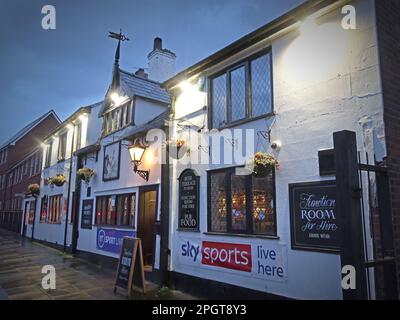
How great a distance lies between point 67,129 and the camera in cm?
1667

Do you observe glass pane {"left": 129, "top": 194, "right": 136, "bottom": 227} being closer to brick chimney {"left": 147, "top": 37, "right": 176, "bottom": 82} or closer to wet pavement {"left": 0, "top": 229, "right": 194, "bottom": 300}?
wet pavement {"left": 0, "top": 229, "right": 194, "bottom": 300}

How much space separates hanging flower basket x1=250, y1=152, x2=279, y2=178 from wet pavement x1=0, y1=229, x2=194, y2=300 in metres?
3.39

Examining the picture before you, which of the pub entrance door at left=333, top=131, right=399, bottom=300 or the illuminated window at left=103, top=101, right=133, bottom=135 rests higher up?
the illuminated window at left=103, top=101, right=133, bottom=135

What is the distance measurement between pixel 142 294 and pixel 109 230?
4.29 meters

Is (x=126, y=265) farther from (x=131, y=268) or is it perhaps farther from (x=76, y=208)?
(x=76, y=208)

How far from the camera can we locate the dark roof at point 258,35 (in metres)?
5.45

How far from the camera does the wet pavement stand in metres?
6.99

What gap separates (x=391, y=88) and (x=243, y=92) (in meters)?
2.89

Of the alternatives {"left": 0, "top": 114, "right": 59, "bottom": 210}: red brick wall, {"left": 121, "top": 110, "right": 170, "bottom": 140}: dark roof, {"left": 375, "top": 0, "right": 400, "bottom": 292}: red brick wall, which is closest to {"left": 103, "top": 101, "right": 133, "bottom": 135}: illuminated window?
{"left": 121, "top": 110, "right": 170, "bottom": 140}: dark roof

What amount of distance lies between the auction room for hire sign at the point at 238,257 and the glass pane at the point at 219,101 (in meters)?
2.76

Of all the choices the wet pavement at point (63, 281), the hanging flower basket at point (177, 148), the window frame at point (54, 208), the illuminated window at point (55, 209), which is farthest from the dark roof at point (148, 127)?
the illuminated window at point (55, 209)

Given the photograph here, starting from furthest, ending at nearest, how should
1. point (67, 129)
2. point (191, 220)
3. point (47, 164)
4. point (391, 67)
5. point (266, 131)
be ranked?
point (47, 164)
point (67, 129)
point (191, 220)
point (266, 131)
point (391, 67)
